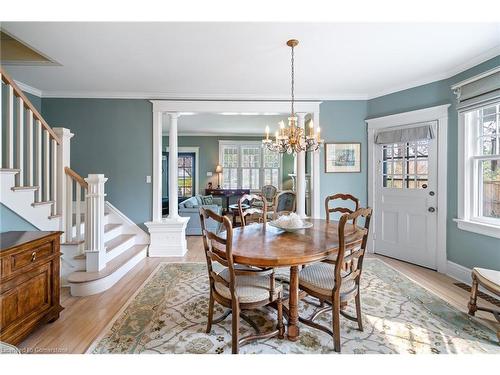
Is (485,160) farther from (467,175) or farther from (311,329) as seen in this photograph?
(311,329)

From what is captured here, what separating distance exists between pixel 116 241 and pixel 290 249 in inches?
114

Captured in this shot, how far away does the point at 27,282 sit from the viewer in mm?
1770

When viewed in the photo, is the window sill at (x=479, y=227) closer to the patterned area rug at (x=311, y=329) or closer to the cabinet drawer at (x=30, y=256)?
the patterned area rug at (x=311, y=329)

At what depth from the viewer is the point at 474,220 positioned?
2848 mm

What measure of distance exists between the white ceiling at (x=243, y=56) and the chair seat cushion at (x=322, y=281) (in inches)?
82.5

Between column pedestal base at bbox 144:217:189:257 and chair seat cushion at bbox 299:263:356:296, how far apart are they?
8.08ft

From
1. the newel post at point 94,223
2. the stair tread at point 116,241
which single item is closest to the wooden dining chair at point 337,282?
the newel post at point 94,223

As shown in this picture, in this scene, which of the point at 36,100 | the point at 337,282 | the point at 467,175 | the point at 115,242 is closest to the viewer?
the point at 337,282

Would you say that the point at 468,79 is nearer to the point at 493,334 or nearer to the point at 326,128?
the point at 326,128

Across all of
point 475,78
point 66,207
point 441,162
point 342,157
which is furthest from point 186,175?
point 475,78

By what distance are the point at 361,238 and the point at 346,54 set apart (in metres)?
1.97

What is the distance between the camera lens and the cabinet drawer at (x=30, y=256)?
166 cm
